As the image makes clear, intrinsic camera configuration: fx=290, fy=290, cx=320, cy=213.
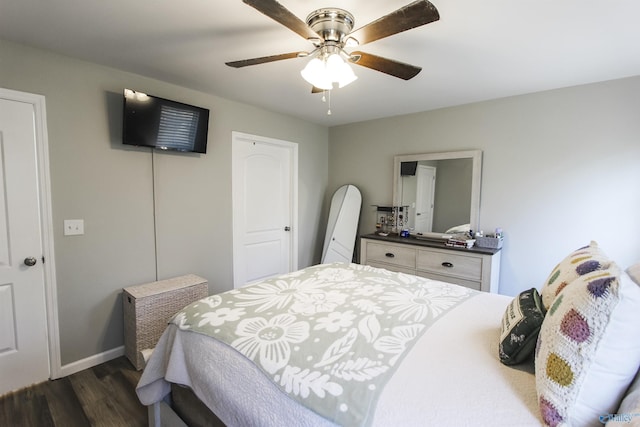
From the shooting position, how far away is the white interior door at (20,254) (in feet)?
6.20

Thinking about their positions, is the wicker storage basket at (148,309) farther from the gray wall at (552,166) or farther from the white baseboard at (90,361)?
the gray wall at (552,166)

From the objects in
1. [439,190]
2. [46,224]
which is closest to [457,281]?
[439,190]

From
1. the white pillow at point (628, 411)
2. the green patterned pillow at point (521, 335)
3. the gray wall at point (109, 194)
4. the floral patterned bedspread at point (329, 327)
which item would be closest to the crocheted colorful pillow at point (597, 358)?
the white pillow at point (628, 411)

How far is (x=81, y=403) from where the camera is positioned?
1873mm

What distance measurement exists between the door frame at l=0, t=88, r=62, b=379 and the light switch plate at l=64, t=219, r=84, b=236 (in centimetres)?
8

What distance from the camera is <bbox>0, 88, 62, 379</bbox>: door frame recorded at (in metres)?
1.97

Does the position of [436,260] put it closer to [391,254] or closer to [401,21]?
[391,254]

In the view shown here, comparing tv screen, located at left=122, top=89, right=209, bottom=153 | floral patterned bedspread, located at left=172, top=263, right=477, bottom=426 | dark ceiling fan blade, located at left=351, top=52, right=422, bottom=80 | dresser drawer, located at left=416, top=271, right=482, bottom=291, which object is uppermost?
dark ceiling fan blade, located at left=351, top=52, right=422, bottom=80

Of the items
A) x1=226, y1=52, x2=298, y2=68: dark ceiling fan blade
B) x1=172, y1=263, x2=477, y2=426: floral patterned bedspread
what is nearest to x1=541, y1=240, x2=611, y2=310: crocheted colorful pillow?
x1=172, y1=263, x2=477, y2=426: floral patterned bedspread

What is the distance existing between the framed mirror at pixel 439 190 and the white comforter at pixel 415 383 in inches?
72.1

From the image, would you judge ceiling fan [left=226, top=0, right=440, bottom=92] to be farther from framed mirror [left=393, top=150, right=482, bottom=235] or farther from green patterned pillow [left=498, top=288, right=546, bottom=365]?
framed mirror [left=393, top=150, right=482, bottom=235]

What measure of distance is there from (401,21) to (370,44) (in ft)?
2.37

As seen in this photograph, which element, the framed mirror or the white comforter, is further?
the framed mirror

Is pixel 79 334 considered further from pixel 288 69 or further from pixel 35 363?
pixel 288 69
